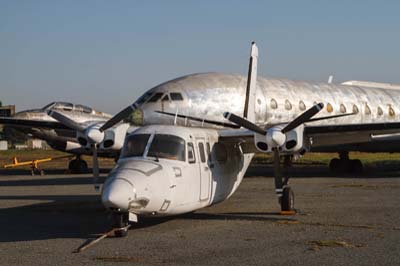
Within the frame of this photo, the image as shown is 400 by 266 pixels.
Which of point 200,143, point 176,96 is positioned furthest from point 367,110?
point 200,143

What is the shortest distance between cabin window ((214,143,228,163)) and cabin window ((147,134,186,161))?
1.58 meters

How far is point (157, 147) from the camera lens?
1127 cm

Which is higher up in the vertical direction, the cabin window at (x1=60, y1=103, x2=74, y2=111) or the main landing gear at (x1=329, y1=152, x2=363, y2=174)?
the cabin window at (x1=60, y1=103, x2=74, y2=111)

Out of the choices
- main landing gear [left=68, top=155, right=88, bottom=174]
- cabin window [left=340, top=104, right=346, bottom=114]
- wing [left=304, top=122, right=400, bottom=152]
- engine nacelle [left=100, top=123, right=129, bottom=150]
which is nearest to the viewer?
engine nacelle [left=100, top=123, right=129, bottom=150]

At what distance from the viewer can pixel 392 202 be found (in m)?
15.3

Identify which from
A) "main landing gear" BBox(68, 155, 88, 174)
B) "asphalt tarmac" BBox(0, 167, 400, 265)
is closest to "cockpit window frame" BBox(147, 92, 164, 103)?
"asphalt tarmac" BBox(0, 167, 400, 265)

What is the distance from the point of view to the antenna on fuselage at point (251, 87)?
1680cm

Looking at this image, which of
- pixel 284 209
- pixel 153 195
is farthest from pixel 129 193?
pixel 284 209

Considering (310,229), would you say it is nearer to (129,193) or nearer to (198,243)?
(198,243)

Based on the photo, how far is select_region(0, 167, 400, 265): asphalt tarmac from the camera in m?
8.33

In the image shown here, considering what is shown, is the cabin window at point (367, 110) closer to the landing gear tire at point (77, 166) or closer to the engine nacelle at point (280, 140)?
the landing gear tire at point (77, 166)

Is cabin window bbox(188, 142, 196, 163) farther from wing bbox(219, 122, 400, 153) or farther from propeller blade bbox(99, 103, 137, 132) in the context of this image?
propeller blade bbox(99, 103, 137, 132)

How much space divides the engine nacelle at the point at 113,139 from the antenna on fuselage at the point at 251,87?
15.0ft

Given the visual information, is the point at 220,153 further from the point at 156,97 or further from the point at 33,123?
the point at 33,123
